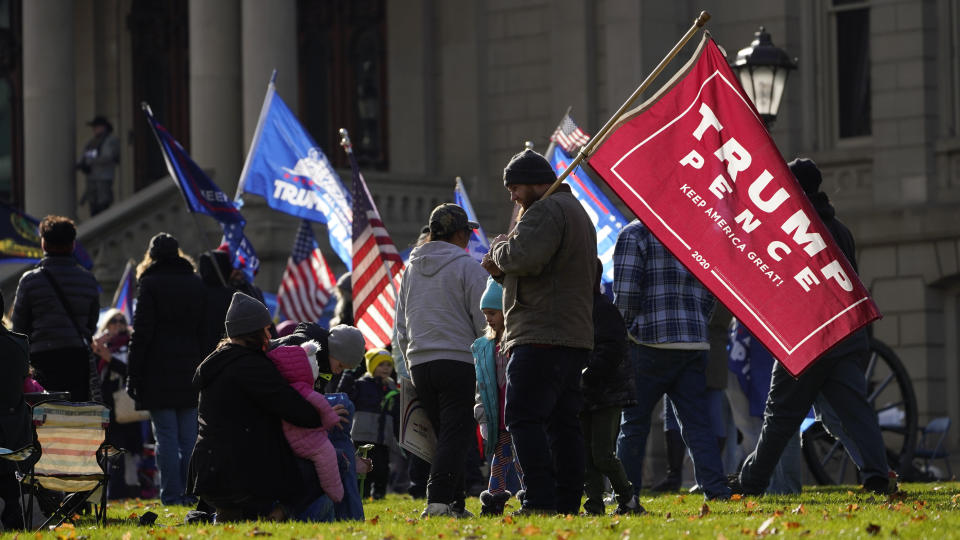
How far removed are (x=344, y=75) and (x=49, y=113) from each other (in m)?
4.60

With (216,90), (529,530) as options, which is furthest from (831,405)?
(216,90)

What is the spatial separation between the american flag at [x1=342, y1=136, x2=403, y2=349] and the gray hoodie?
3.42 metres

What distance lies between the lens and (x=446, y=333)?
1152cm

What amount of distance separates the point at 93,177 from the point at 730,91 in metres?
17.7

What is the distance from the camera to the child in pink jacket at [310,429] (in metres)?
10.6

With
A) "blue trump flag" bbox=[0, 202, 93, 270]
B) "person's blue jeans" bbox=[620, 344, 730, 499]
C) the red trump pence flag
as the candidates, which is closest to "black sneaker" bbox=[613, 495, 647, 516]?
"person's blue jeans" bbox=[620, 344, 730, 499]

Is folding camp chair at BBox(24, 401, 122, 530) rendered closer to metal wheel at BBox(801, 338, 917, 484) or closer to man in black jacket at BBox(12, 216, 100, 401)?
man in black jacket at BBox(12, 216, 100, 401)

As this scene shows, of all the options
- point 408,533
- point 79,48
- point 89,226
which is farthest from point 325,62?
point 408,533

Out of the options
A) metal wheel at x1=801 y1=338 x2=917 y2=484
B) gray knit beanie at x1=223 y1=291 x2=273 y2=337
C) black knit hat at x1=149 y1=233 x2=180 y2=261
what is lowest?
metal wheel at x1=801 y1=338 x2=917 y2=484

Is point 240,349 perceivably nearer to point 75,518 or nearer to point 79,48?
point 75,518

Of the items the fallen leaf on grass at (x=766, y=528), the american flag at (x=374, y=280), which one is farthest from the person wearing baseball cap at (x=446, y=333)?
the american flag at (x=374, y=280)

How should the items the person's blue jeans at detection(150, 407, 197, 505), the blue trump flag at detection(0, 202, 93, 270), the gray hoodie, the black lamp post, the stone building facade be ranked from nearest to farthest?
the gray hoodie → the person's blue jeans at detection(150, 407, 197, 505) → the black lamp post → the blue trump flag at detection(0, 202, 93, 270) → the stone building facade

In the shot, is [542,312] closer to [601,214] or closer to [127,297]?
[601,214]

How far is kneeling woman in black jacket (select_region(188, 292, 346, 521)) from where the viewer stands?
10523mm
